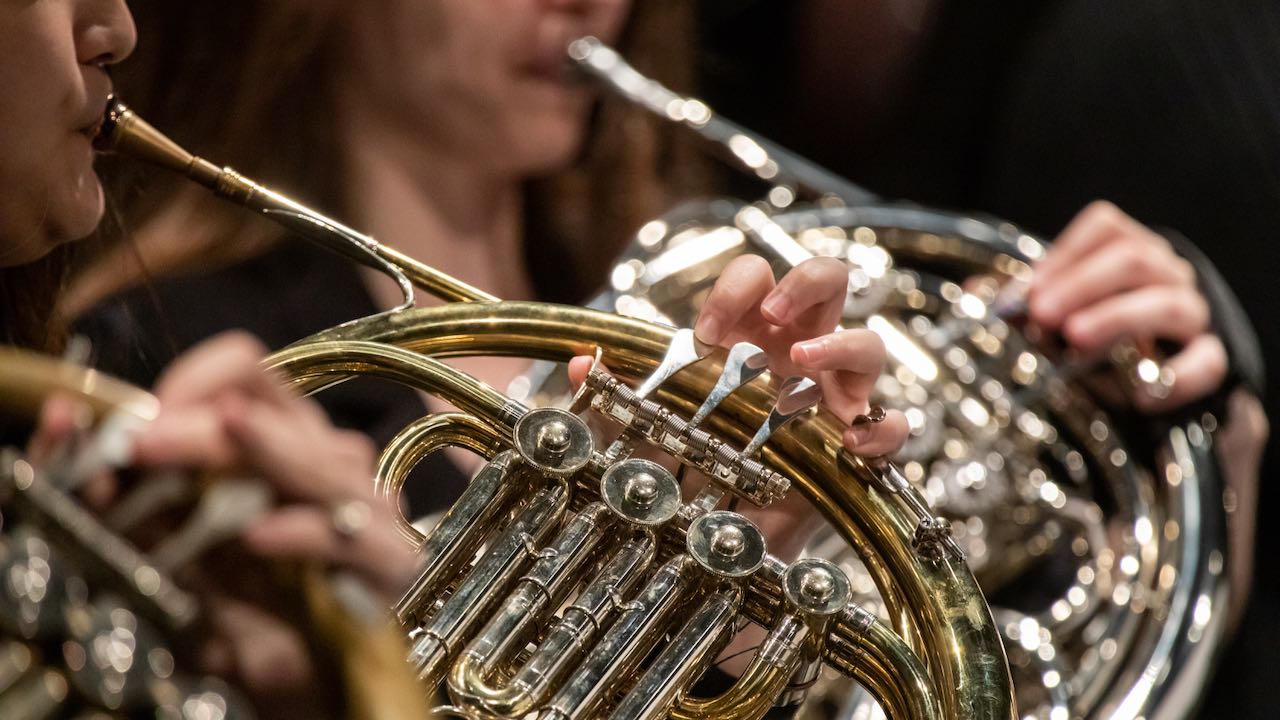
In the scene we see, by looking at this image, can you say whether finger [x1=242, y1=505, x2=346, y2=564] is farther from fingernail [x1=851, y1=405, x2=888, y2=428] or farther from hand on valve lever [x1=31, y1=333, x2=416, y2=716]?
fingernail [x1=851, y1=405, x2=888, y2=428]

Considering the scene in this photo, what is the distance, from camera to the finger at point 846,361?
0.63 m

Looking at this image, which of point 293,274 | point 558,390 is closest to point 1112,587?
point 558,390

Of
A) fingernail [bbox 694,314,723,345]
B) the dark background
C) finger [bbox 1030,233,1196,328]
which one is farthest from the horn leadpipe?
the dark background

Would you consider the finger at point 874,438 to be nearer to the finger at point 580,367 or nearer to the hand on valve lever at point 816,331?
the hand on valve lever at point 816,331

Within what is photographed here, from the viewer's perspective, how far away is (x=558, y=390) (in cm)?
97

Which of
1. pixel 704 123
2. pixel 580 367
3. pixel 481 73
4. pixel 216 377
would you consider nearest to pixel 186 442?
pixel 216 377

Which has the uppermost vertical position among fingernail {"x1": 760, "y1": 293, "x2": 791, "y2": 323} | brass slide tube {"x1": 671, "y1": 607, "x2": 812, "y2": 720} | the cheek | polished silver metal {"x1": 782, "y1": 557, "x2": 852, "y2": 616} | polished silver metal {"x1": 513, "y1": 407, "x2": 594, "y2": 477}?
fingernail {"x1": 760, "y1": 293, "x2": 791, "y2": 323}

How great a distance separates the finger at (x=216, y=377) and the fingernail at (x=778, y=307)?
1.11ft

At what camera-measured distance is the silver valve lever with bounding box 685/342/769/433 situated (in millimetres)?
633

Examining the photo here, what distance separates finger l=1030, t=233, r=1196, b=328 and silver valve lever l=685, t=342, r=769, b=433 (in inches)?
22.7

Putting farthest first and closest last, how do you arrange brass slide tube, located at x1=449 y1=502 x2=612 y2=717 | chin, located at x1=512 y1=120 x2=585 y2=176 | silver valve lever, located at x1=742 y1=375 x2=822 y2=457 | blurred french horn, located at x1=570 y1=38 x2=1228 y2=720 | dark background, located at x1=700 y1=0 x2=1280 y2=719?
dark background, located at x1=700 y1=0 x2=1280 y2=719 → chin, located at x1=512 y1=120 x2=585 y2=176 → blurred french horn, located at x1=570 y1=38 x2=1228 y2=720 → silver valve lever, located at x1=742 y1=375 x2=822 y2=457 → brass slide tube, located at x1=449 y1=502 x2=612 y2=717

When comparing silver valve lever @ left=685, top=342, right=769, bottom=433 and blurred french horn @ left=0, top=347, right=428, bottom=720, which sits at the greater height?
silver valve lever @ left=685, top=342, right=769, bottom=433

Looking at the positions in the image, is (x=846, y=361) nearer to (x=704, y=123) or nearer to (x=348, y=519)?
(x=348, y=519)

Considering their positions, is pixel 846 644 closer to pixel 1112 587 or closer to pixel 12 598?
pixel 12 598
